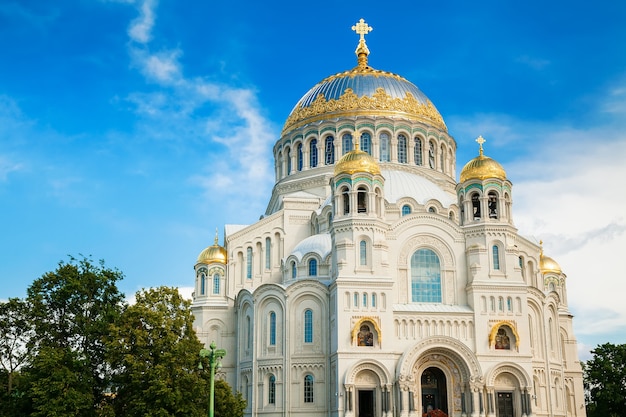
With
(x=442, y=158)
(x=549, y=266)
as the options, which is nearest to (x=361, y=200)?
(x=442, y=158)

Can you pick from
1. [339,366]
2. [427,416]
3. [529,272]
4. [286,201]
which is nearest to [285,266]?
[286,201]

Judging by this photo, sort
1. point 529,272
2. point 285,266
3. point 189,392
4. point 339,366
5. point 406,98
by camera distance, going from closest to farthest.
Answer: point 189,392
point 339,366
point 285,266
point 529,272
point 406,98

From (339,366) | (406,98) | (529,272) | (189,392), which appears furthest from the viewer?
(406,98)

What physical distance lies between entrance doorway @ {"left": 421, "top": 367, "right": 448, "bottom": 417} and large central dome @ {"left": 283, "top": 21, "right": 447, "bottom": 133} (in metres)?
20.3

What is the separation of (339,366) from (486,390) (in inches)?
302

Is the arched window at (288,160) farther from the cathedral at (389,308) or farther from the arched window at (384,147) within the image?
the cathedral at (389,308)

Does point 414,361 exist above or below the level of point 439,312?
below

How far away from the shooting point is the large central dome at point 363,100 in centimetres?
5491

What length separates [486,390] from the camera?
130 ft

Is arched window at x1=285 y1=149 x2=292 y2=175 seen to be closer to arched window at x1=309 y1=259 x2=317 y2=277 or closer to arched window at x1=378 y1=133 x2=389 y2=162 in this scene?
arched window at x1=378 y1=133 x2=389 y2=162

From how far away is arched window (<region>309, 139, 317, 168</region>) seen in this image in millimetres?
55188

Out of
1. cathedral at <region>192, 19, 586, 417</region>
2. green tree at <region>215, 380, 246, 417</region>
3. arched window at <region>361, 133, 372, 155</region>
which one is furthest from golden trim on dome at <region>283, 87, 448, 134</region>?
green tree at <region>215, 380, 246, 417</region>

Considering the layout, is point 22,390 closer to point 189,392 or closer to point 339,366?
point 189,392

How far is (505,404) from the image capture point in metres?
40.2
